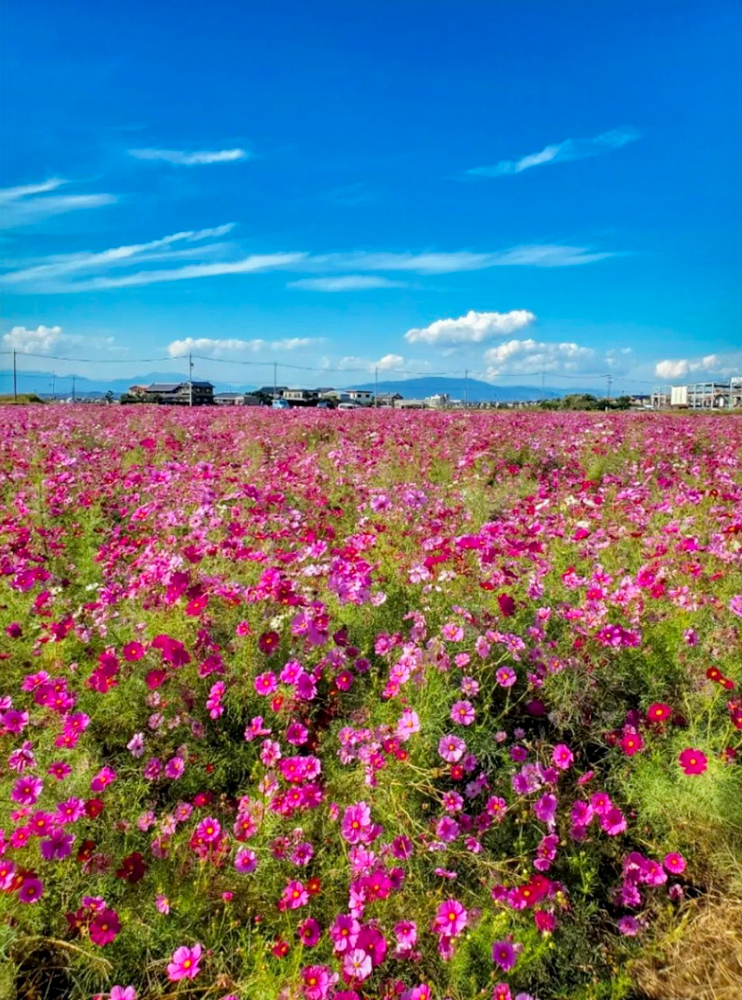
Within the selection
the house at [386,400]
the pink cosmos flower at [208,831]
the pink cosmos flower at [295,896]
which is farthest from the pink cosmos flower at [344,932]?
the house at [386,400]

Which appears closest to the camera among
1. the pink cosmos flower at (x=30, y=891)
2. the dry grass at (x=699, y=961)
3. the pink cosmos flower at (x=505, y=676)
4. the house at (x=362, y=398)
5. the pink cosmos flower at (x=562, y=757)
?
the pink cosmos flower at (x=30, y=891)

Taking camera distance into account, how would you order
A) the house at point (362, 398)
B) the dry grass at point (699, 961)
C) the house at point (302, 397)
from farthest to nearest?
the house at point (362, 398) < the house at point (302, 397) < the dry grass at point (699, 961)

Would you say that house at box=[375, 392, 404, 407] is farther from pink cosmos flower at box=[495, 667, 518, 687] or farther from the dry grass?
the dry grass

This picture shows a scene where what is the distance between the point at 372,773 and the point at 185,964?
756 millimetres

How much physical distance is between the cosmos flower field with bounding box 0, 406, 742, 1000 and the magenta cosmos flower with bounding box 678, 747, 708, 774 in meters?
0.01

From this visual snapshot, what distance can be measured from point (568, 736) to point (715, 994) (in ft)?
3.05

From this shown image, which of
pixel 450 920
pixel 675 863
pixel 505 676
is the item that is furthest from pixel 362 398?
pixel 450 920

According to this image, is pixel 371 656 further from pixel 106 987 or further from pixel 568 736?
pixel 106 987

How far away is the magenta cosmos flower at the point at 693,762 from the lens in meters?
2.09

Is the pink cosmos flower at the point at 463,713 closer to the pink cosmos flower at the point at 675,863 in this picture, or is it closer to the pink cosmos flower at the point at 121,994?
the pink cosmos flower at the point at 675,863

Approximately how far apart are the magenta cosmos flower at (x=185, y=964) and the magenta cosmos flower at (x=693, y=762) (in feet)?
5.24

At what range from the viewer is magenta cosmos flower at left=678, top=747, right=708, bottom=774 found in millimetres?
2088

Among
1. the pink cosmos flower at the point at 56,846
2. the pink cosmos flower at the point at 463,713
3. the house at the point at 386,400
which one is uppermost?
the house at the point at 386,400

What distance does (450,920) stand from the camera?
1.79 meters
